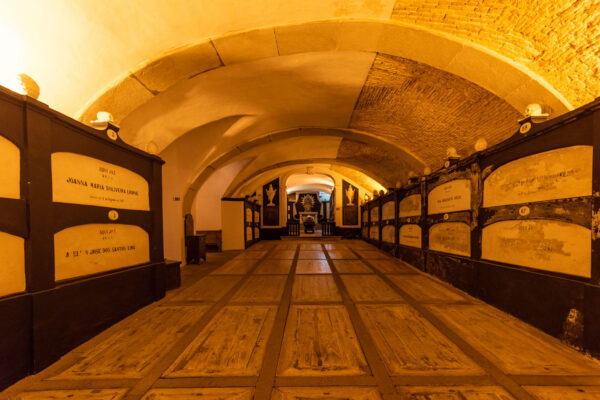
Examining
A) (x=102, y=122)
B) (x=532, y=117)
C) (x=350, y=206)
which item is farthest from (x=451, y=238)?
(x=350, y=206)

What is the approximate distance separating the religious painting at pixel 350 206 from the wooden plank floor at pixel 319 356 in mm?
12214

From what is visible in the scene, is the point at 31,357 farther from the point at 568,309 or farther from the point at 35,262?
the point at 568,309

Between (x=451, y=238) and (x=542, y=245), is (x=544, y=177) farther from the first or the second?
(x=451, y=238)

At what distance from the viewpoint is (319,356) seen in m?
2.15

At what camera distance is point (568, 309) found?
2346mm

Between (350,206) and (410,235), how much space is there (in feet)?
31.2

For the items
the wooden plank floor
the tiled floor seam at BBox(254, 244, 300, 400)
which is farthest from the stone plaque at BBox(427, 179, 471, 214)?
the tiled floor seam at BBox(254, 244, 300, 400)

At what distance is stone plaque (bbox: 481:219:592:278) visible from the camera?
7.55 ft

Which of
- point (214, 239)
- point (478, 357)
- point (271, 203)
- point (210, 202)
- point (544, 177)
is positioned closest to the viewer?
point (478, 357)

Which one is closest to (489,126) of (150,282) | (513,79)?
(513,79)

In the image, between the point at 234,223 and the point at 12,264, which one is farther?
the point at 234,223

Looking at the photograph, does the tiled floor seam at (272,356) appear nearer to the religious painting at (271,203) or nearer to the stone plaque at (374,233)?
the stone plaque at (374,233)

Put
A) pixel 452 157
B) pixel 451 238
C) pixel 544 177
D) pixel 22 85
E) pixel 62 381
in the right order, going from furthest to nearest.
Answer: pixel 452 157 → pixel 451 238 → pixel 544 177 → pixel 22 85 → pixel 62 381

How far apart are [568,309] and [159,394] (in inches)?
140
